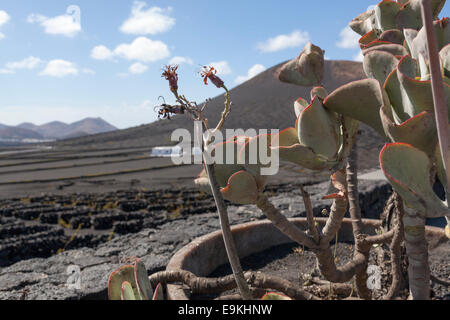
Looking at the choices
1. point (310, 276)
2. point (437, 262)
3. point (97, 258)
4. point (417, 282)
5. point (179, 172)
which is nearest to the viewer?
point (417, 282)

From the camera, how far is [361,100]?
0.71 m

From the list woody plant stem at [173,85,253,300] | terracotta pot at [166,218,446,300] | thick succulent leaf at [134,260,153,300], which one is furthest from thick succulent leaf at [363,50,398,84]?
terracotta pot at [166,218,446,300]

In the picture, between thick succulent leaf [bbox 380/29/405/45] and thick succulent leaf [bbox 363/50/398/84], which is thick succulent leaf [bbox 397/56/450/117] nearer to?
thick succulent leaf [bbox 363/50/398/84]

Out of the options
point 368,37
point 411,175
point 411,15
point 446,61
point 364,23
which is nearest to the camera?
point 411,175

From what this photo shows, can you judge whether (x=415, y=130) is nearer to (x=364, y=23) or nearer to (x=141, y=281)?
(x=141, y=281)

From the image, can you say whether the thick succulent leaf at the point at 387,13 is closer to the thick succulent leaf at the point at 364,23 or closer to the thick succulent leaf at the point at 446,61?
the thick succulent leaf at the point at 364,23

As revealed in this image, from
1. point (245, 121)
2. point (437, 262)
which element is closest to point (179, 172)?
point (437, 262)

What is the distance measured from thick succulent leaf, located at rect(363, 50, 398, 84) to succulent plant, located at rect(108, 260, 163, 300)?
0.68 metres

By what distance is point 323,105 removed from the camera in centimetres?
80

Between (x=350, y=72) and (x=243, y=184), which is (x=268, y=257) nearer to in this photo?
(x=243, y=184)

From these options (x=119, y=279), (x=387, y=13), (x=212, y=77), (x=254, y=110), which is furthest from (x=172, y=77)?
(x=254, y=110)

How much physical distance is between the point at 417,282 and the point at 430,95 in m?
0.44

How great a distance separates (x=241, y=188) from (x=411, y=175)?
38 centimetres

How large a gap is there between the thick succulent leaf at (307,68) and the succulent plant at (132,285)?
0.83 metres
